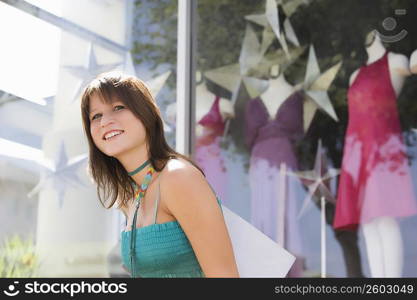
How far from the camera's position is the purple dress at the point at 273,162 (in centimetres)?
348

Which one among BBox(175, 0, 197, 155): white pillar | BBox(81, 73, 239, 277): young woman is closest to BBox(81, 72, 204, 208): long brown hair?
BBox(81, 73, 239, 277): young woman

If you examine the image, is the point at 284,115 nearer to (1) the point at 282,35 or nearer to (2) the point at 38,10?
(1) the point at 282,35

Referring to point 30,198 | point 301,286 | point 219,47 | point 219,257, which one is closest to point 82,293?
point 219,257

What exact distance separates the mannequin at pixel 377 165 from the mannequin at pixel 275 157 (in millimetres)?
289

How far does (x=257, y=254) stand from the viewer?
1476 mm

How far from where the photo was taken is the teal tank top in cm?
143

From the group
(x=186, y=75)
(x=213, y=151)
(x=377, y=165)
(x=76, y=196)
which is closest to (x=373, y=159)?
(x=377, y=165)

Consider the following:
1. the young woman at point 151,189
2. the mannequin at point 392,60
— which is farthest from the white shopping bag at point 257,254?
the mannequin at point 392,60

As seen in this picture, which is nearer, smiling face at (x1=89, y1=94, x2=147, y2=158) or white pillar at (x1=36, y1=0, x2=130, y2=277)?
smiling face at (x1=89, y1=94, x2=147, y2=158)

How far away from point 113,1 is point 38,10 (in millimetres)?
454

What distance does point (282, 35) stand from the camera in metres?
3.68

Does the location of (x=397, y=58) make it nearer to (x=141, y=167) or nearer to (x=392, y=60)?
(x=392, y=60)

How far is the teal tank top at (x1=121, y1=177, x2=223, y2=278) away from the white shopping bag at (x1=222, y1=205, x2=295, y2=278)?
115mm

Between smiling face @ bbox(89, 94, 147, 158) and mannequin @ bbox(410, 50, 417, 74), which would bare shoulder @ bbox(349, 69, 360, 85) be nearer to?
mannequin @ bbox(410, 50, 417, 74)
